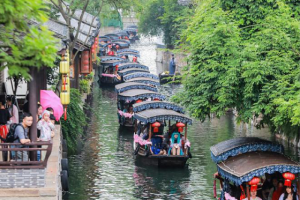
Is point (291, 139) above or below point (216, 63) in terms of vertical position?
below

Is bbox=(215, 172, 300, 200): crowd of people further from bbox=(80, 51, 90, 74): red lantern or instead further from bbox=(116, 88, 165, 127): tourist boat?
bbox=(80, 51, 90, 74): red lantern

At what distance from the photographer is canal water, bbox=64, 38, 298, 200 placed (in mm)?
19891

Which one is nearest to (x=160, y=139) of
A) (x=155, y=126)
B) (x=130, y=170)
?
(x=155, y=126)

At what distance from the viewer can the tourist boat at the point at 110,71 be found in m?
49.0

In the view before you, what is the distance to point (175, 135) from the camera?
22.7m

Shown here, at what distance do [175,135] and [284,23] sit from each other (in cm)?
624

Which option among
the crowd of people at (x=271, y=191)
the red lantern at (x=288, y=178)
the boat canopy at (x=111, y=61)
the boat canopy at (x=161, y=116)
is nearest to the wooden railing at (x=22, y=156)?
the crowd of people at (x=271, y=191)

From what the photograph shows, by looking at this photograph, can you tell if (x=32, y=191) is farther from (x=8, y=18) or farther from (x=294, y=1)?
(x=294, y=1)

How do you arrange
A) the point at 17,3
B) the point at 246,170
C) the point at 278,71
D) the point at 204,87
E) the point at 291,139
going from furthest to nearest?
the point at 291,139 → the point at 204,87 → the point at 278,71 → the point at 246,170 → the point at 17,3

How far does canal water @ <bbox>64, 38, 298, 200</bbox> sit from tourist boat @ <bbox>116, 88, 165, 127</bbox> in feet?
1.68

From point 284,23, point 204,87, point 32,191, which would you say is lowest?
point 32,191

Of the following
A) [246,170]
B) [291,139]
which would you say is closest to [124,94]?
[291,139]

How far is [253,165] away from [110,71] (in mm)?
37531

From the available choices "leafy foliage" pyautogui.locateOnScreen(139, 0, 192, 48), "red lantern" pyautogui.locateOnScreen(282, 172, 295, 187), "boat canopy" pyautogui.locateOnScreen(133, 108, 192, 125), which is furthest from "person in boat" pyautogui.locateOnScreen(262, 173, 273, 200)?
"leafy foliage" pyautogui.locateOnScreen(139, 0, 192, 48)
